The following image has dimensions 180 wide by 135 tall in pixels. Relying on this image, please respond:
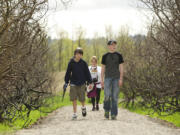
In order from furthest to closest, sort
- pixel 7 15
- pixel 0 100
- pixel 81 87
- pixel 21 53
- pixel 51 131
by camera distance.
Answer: pixel 81 87 → pixel 0 100 → pixel 21 53 → pixel 51 131 → pixel 7 15

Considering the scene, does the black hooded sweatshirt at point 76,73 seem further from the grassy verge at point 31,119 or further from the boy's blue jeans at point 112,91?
the grassy verge at point 31,119

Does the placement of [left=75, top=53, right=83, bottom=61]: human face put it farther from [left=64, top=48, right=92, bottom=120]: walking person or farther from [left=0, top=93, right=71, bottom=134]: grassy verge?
[left=0, top=93, right=71, bottom=134]: grassy verge

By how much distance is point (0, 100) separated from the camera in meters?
9.99

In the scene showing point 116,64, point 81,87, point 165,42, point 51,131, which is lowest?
point 51,131

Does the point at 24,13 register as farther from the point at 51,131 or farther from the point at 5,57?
the point at 51,131

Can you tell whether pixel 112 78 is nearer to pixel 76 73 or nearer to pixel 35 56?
pixel 76 73

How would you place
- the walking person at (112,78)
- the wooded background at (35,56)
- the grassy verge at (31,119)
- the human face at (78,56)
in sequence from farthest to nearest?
the human face at (78,56)
the walking person at (112,78)
the grassy verge at (31,119)
the wooded background at (35,56)

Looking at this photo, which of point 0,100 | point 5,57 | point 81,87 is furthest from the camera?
point 81,87

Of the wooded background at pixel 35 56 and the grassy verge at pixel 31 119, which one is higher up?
the wooded background at pixel 35 56

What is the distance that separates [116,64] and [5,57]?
11.2 ft

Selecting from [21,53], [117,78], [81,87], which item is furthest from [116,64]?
[21,53]

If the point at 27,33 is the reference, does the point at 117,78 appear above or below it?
below

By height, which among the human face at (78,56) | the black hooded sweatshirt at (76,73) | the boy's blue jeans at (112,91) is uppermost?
the human face at (78,56)

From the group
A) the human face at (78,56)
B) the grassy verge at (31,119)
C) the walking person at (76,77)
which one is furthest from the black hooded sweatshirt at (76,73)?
the grassy verge at (31,119)
